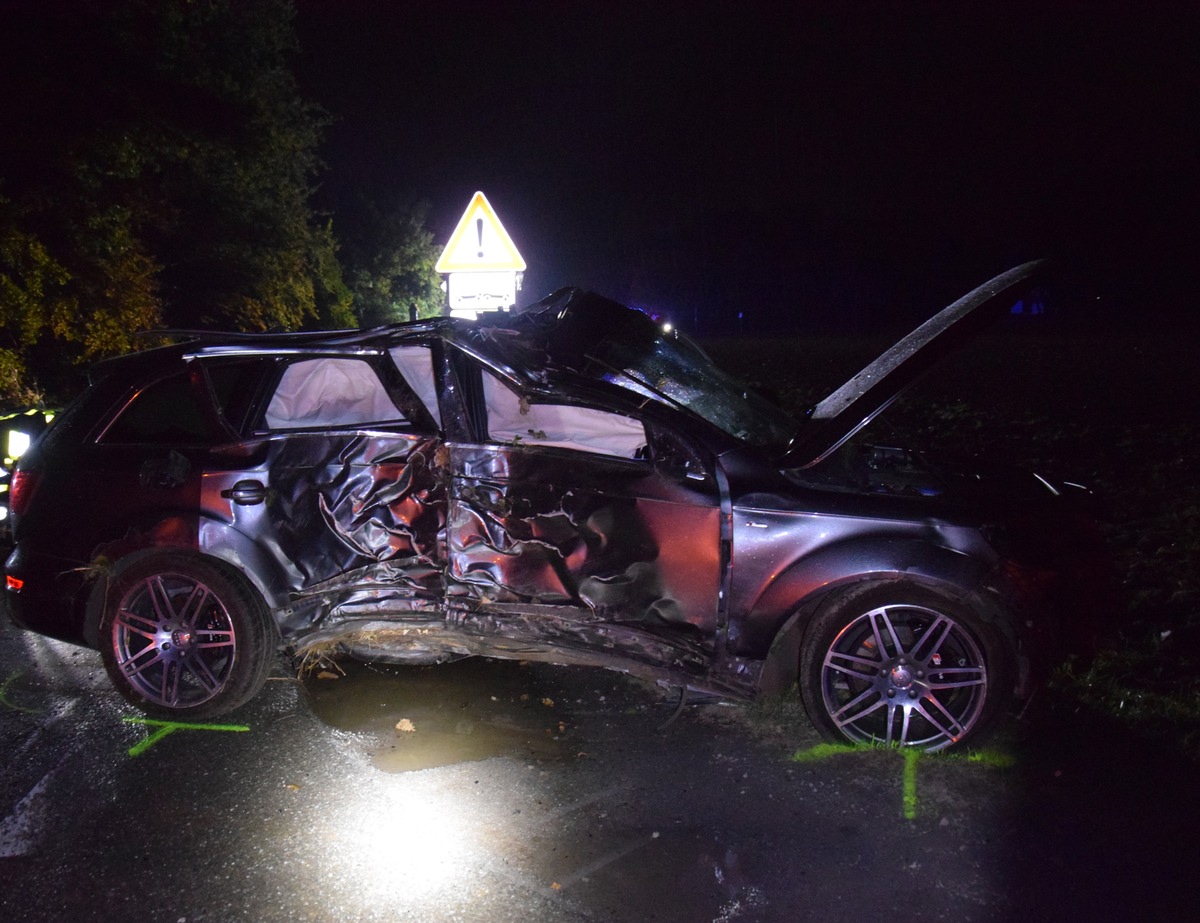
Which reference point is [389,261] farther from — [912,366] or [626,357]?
[912,366]

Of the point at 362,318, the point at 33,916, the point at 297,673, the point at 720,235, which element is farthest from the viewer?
the point at 720,235

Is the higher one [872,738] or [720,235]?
[720,235]

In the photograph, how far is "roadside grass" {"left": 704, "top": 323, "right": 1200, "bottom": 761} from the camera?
4203 mm

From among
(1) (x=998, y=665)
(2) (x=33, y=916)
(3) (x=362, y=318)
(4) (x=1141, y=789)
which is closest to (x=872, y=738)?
(1) (x=998, y=665)

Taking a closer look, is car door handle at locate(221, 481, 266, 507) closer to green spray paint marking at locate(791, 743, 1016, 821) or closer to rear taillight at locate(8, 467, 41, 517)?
rear taillight at locate(8, 467, 41, 517)

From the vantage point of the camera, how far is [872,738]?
3.72 meters

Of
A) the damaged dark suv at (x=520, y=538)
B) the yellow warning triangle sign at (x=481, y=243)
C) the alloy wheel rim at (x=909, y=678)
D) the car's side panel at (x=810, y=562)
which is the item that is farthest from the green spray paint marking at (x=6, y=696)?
the yellow warning triangle sign at (x=481, y=243)

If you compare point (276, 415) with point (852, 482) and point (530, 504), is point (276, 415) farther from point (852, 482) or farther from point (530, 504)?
point (852, 482)

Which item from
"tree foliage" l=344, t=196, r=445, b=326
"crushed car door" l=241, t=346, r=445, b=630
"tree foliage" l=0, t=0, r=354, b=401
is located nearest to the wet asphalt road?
"crushed car door" l=241, t=346, r=445, b=630

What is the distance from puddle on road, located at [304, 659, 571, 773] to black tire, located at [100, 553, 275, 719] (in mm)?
416

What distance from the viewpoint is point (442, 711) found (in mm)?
4160

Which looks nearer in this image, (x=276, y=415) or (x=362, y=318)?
(x=276, y=415)

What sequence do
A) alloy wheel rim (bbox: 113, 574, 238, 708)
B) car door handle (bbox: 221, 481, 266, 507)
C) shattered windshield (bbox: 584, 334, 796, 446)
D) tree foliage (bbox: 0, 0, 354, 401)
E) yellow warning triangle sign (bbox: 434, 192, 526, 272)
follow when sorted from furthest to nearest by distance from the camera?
tree foliage (bbox: 0, 0, 354, 401), yellow warning triangle sign (bbox: 434, 192, 526, 272), shattered windshield (bbox: 584, 334, 796, 446), alloy wheel rim (bbox: 113, 574, 238, 708), car door handle (bbox: 221, 481, 266, 507)

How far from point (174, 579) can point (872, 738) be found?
3137 mm
